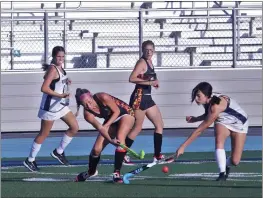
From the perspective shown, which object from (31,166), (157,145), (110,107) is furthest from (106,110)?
(157,145)

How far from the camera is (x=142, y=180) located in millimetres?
11469

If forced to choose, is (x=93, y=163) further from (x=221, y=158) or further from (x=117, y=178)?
(x=221, y=158)

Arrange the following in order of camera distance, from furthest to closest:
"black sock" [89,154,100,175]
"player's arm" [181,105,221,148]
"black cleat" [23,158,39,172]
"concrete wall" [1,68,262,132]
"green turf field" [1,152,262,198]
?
1. "concrete wall" [1,68,262,132]
2. "black cleat" [23,158,39,172]
3. "black sock" [89,154,100,175]
4. "player's arm" [181,105,221,148]
5. "green turf field" [1,152,262,198]

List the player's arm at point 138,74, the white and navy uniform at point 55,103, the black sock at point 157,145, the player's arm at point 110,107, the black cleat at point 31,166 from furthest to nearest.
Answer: the black sock at point 157,145
the player's arm at point 138,74
the white and navy uniform at point 55,103
the black cleat at point 31,166
the player's arm at point 110,107

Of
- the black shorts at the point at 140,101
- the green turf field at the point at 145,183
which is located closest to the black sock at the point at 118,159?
the green turf field at the point at 145,183

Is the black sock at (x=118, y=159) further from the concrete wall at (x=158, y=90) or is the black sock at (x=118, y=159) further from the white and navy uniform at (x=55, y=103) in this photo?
the concrete wall at (x=158, y=90)

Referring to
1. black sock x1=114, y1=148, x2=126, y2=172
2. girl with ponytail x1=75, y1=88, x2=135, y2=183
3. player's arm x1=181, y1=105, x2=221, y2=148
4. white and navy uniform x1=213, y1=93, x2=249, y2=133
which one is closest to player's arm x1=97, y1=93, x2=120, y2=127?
girl with ponytail x1=75, y1=88, x2=135, y2=183

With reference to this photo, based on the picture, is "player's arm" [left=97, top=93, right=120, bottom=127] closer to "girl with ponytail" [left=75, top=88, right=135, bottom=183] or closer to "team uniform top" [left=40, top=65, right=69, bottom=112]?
"girl with ponytail" [left=75, top=88, right=135, bottom=183]

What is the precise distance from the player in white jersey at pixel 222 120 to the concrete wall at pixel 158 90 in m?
9.26

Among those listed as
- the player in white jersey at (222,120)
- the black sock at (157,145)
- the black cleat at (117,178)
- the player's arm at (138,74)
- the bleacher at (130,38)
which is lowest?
the black cleat at (117,178)

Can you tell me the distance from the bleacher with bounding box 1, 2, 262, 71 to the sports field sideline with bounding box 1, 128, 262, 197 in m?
6.21

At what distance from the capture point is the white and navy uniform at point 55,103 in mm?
13180

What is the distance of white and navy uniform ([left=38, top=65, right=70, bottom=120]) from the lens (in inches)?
519

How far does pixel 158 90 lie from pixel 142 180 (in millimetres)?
9491
